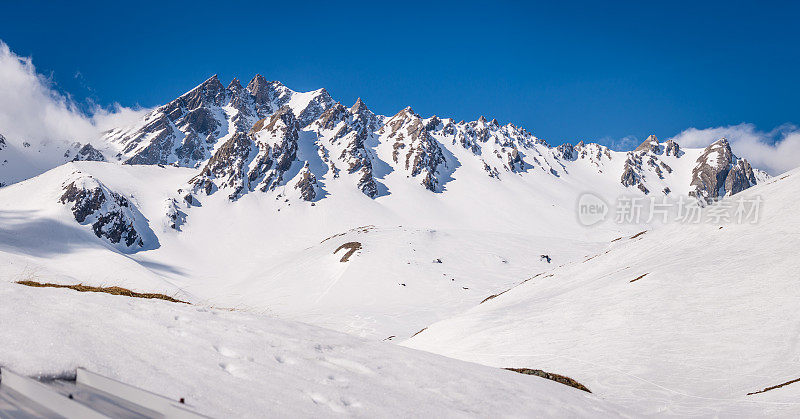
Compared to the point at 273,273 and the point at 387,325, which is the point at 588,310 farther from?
the point at 273,273

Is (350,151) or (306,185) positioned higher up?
(350,151)

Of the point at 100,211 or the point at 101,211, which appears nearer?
the point at 100,211

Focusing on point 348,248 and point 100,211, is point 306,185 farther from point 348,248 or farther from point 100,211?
point 348,248

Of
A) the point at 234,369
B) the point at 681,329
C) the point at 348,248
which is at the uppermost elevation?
the point at 348,248

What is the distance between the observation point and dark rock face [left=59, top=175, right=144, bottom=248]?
3578 inches

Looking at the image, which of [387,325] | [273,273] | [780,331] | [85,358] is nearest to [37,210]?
[273,273]

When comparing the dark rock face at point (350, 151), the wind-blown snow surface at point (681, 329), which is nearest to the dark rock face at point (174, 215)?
the dark rock face at point (350, 151)

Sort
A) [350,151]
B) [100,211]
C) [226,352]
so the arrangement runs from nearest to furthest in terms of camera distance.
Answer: [226,352]
[100,211]
[350,151]

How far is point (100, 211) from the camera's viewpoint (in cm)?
9312

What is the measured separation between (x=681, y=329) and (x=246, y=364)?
15676mm

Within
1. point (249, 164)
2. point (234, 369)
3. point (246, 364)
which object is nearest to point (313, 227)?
point (249, 164)

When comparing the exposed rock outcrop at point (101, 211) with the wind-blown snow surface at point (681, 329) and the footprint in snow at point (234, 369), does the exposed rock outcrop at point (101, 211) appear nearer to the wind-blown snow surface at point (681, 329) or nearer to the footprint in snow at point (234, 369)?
the wind-blown snow surface at point (681, 329)

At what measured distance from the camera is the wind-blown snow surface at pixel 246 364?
Answer: 15.1 ft

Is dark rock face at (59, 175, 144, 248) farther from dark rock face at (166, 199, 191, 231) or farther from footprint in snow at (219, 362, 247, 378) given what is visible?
footprint in snow at (219, 362, 247, 378)
